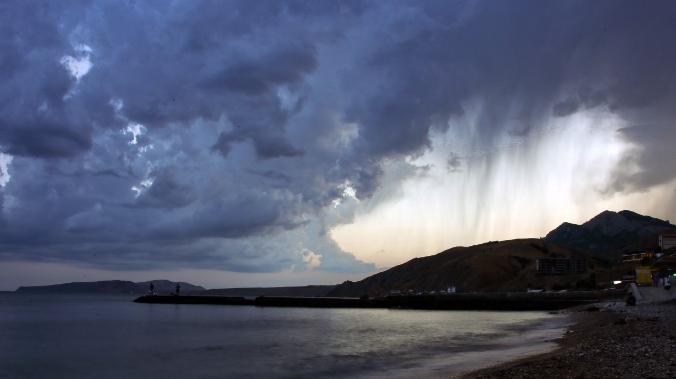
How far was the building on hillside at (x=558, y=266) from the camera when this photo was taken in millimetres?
181750

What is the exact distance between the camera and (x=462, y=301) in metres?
133

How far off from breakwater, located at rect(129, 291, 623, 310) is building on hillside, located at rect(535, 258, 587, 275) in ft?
154

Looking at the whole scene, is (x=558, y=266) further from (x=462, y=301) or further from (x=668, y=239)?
(x=462, y=301)

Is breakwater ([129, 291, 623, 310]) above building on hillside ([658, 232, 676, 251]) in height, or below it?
below

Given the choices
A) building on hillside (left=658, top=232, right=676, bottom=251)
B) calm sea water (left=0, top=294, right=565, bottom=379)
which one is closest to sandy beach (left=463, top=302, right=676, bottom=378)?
calm sea water (left=0, top=294, right=565, bottom=379)

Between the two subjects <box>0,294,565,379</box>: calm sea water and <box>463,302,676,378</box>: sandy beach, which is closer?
<box>463,302,676,378</box>: sandy beach

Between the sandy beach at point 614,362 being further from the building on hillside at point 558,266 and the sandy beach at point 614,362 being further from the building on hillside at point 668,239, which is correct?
the building on hillside at point 558,266

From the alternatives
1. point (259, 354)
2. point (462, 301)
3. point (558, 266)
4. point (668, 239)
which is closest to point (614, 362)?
point (259, 354)

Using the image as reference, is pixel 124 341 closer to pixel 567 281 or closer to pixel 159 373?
pixel 159 373

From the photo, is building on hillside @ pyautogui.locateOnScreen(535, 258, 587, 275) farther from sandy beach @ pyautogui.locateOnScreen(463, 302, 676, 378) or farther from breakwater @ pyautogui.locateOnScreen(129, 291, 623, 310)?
sandy beach @ pyautogui.locateOnScreen(463, 302, 676, 378)

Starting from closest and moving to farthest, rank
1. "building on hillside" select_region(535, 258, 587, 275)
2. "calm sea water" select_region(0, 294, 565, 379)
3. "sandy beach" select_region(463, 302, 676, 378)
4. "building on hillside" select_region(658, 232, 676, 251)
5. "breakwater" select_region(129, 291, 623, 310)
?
1. "sandy beach" select_region(463, 302, 676, 378)
2. "calm sea water" select_region(0, 294, 565, 379)
3. "breakwater" select_region(129, 291, 623, 310)
4. "building on hillside" select_region(658, 232, 676, 251)
5. "building on hillside" select_region(535, 258, 587, 275)

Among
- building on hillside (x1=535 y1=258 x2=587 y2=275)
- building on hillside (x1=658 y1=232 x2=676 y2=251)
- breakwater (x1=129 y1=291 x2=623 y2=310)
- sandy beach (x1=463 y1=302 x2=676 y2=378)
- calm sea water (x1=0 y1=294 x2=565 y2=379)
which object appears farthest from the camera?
building on hillside (x1=535 y1=258 x2=587 y2=275)

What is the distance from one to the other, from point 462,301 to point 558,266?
2677 inches

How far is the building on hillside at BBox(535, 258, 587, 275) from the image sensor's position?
181750 millimetres
